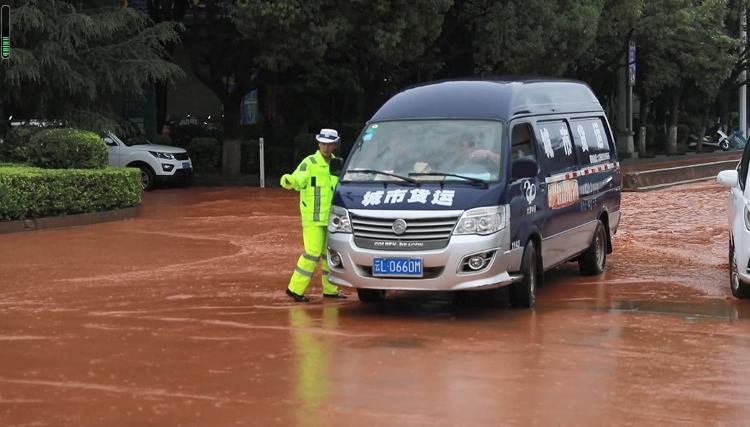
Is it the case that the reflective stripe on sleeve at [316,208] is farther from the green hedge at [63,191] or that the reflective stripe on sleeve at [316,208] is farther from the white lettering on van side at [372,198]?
the green hedge at [63,191]

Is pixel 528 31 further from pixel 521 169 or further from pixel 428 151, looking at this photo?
pixel 521 169

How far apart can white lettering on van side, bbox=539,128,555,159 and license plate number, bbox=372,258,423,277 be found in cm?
235

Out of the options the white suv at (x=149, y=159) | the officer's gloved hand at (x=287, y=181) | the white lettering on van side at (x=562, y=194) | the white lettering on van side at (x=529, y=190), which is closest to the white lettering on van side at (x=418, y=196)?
the white lettering on van side at (x=529, y=190)

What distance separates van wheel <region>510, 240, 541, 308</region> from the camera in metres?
10.5

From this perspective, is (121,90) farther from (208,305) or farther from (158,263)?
(208,305)

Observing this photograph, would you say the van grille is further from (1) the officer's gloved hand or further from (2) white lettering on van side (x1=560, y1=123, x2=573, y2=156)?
(2) white lettering on van side (x1=560, y1=123, x2=573, y2=156)

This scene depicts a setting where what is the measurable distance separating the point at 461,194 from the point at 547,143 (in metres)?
1.92

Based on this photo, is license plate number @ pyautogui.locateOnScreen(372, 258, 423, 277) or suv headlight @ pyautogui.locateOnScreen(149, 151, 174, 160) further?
suv headlight @ pyautogui.locateOnScreen(149, 151, 174, 160)

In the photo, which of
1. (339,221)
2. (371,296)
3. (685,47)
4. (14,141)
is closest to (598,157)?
(371,296)

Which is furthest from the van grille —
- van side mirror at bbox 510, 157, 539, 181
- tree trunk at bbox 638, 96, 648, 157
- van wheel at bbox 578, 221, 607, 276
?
tree trunk at bbox 638, 96, 648, 157

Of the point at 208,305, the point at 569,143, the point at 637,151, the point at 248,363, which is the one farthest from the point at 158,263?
the point at 637,151

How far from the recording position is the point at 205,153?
111ft

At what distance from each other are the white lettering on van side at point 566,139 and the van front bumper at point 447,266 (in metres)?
2.31

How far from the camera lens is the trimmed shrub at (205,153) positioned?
33.7 metres
